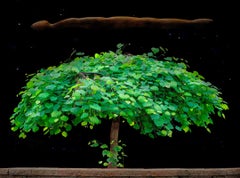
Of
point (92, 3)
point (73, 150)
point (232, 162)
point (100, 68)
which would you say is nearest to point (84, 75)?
point (100, 68)

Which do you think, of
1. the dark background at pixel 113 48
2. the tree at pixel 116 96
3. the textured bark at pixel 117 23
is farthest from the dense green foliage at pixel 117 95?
the dark background at pixel 113 48

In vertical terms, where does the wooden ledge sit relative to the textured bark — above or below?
below

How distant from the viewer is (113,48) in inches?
247

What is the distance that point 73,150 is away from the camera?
5973mm

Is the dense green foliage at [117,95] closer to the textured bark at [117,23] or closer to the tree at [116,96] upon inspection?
the tree at [116,96]

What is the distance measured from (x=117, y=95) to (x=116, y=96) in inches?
0.5

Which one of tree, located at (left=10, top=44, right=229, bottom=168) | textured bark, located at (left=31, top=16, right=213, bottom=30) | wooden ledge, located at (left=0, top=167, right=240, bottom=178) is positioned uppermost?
textured bark, located at (left=31, top=16, right=213, bottom=30)

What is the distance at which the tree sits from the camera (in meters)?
3.69

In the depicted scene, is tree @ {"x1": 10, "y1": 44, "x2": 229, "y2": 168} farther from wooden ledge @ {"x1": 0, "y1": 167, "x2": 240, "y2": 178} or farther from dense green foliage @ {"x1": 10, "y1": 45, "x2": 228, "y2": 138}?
wooden ledge @ {"x1": 0, "y1": 167, "x2": 240, "y2": 178}

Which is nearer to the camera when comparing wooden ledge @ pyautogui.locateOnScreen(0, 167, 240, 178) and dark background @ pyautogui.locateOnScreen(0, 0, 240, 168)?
wooden ledge @ pyautogui.locateOnScreen(0, 167, 240, 178)

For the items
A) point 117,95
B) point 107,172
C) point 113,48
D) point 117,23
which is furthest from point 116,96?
point 113,48

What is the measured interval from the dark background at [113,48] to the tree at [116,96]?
1639 mm

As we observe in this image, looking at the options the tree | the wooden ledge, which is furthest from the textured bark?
the wooden ledge

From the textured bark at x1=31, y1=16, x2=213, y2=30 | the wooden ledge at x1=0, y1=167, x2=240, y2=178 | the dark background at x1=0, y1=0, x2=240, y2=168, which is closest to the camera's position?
the wooden ledge at x1=0, y1=167, x2=240, y2=178
